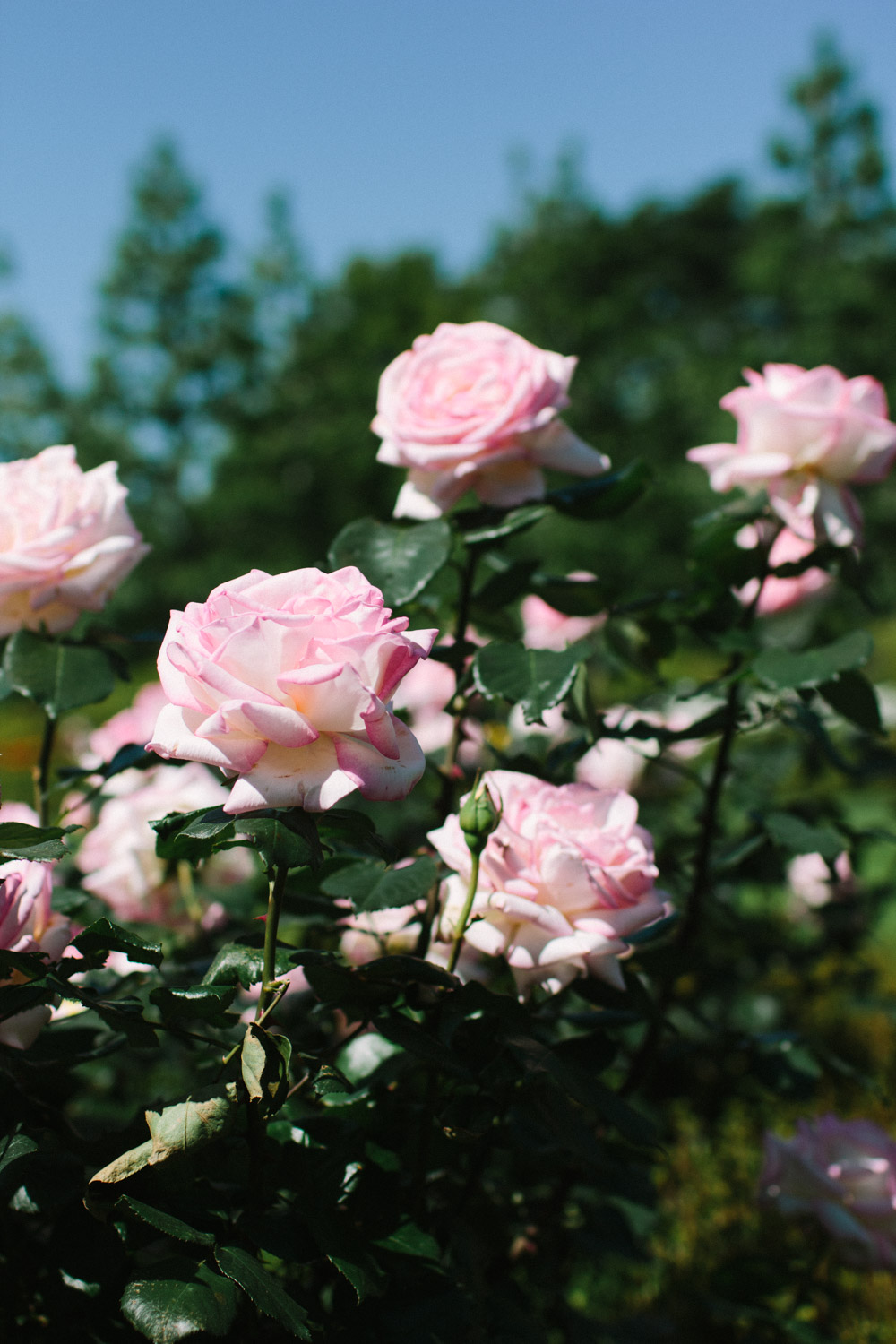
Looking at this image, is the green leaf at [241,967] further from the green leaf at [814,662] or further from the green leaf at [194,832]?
the green leaf at [814,662]

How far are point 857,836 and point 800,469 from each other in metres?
0.45

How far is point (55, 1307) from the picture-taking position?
2.60 feet

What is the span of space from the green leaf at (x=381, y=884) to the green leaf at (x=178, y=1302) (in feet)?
0.87

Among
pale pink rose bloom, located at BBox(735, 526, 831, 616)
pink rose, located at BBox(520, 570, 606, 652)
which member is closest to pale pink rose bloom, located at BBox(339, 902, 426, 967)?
pale pink rose bloom, located at BBox(735, 526, 831, 616)

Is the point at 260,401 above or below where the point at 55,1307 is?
below

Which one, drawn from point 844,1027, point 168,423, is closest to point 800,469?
point 844,1027

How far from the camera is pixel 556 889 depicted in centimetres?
82

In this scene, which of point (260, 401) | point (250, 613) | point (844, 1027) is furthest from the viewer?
point (260, 401)

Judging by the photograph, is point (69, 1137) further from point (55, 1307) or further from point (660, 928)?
point (660, 928)

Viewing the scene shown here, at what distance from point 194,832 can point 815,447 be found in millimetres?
845

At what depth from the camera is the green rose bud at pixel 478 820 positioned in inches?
29.1

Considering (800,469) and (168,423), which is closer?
(800,469)

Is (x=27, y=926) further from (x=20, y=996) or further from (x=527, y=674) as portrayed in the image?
(x=527, y=674)

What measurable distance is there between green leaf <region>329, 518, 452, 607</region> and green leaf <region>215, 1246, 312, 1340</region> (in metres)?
0.53
